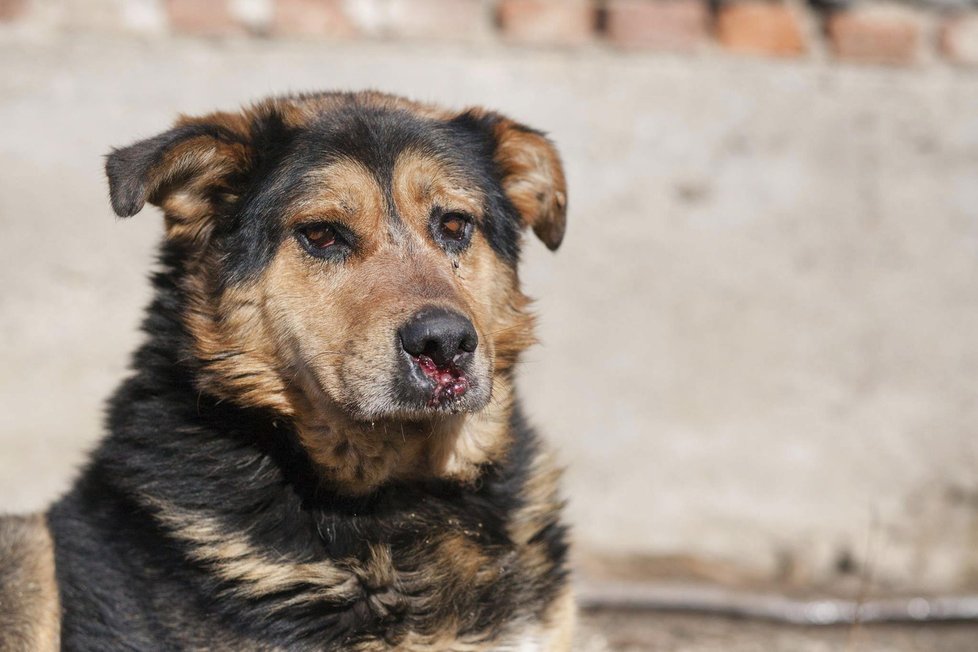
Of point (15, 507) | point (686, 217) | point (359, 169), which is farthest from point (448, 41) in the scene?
point (15, 507)

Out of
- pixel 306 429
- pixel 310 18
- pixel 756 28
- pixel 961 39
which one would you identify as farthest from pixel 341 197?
pixel 961 39

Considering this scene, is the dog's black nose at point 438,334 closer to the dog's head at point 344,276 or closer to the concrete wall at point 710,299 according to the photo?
the dog's head at point 344,276

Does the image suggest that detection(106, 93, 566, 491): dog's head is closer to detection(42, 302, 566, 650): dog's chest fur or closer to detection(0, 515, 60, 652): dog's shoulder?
detection(42, 302, 566, 650): dog's chest fur

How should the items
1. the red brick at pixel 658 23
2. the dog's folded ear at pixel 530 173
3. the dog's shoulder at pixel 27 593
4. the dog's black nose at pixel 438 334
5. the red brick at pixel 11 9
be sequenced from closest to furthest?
the dog's black nose at pixel 438 334
the dog's shoulder at pixel 27 593
the dog's folded ear at pixel 530 173
the red brick at pixel 11 9
the red brick at pixel 658 23

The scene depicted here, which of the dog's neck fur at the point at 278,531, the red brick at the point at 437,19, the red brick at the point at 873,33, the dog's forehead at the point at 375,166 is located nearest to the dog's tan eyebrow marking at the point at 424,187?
the dog's forehead at the point at 375,166

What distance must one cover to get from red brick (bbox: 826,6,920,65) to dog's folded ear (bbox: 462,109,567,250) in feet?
8.43

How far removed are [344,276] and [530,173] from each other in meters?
0.92

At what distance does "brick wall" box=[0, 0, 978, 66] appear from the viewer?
221 inches

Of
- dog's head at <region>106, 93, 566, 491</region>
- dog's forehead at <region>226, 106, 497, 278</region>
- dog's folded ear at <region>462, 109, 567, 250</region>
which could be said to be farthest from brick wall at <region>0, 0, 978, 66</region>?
dog's forehead at <region>226, 106, 497, 278</region>

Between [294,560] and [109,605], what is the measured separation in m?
0.57

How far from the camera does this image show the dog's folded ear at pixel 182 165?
3326mm

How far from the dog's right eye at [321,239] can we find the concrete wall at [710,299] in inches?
88.8

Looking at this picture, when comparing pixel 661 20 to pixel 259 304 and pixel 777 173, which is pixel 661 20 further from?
pixel 259 304

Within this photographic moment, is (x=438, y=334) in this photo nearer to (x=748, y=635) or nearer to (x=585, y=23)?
(x=748, y=635)
